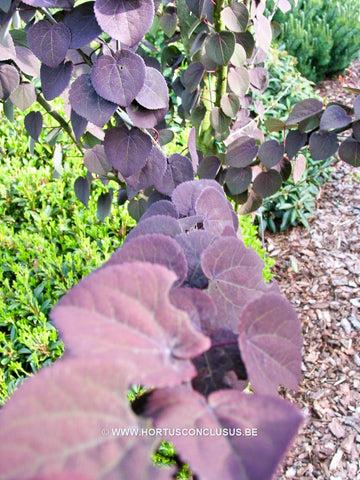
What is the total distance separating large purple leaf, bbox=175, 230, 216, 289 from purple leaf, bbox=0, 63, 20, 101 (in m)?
0.75

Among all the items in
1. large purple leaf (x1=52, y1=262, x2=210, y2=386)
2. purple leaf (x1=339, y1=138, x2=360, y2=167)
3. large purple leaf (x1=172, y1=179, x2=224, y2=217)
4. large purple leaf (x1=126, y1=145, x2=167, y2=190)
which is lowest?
purple leaf (x1=339, y1=138, x2=360, y2=167)

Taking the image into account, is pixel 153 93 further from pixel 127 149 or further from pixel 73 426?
pixel 73 426

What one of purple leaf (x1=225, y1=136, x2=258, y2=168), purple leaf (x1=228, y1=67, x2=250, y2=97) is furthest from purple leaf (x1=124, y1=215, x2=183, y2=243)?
purple leaf (x1=228, y1=67, x2=250, y2=97)

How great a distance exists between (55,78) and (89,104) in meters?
0.11

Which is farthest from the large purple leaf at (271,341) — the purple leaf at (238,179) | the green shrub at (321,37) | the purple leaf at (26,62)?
the green shrub at (321,37)

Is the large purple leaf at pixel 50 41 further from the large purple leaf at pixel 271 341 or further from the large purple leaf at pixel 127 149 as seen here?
the large purple leaf at pixel 271 341

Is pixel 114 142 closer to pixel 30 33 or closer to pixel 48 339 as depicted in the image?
pixel 30 33

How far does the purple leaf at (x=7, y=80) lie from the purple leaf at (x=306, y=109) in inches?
29.2

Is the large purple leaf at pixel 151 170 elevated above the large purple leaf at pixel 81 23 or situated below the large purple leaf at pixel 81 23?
below

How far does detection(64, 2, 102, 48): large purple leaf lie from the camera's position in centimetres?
81

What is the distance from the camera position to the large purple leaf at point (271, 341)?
402mm

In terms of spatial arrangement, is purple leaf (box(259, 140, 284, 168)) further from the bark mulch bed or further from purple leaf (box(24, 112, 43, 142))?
the bark mulch bed

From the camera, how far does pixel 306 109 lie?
1188mm

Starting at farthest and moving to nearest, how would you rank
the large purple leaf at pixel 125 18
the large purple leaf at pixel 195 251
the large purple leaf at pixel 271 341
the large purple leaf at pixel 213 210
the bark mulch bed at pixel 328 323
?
the bark mulch bed at pixel 328 323 → the large purple leaf at pixel 125 18 → the large purple leaf at pixel 213 210 → the large purple leaf at pixel 195 251 → the large purple leaf at pixel 271 341
